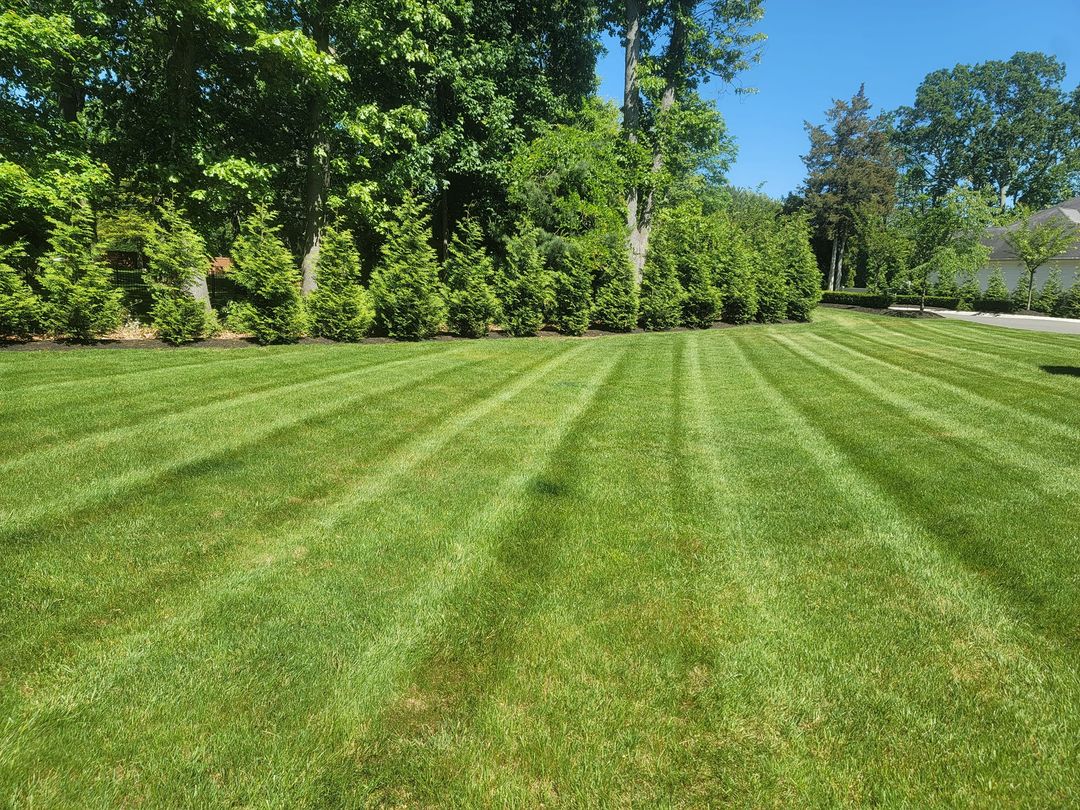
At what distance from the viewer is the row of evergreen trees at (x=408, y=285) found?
10008 mm

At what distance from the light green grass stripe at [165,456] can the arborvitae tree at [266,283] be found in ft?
15.1

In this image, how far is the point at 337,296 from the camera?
12031 mm

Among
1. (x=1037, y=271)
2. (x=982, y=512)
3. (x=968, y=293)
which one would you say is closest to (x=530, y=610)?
(x=982, y=512)

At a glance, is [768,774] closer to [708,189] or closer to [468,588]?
[468,588]

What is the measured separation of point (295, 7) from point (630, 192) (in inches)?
450

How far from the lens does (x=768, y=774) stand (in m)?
1.88

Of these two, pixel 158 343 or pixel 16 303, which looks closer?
pixel 16 303

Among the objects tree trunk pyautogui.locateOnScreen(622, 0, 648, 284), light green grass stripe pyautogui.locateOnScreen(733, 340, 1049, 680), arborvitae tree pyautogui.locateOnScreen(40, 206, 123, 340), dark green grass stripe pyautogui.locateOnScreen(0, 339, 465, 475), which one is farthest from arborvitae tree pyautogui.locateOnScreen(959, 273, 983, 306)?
arborvitae tree pyautogui.locateOnScreen(40, 206, 123, 340)

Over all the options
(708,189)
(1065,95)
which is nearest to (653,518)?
(708,189)

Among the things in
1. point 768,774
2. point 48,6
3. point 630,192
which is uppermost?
point 48,6

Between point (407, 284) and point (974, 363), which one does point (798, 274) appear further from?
point (407, 284)

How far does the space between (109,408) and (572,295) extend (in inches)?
450

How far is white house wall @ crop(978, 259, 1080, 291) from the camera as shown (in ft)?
109

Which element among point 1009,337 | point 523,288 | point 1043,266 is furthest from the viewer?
point 1043,266
